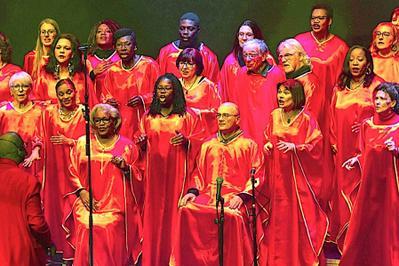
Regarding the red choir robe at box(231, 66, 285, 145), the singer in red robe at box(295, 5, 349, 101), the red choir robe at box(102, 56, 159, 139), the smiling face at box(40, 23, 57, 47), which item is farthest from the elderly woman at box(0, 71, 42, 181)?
the singer in red robe at box(295, 5, 349, 101)

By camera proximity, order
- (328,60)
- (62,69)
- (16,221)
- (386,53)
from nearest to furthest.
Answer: (16,221), (386,53), (328,60), (62,69)

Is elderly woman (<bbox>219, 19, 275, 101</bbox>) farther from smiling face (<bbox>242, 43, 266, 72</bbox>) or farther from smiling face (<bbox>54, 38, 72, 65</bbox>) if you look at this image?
smiling face (<bbox>54, 38, 72, 65</bbox>)

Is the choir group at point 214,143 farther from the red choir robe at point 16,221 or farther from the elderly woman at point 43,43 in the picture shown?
the red choir robe at point 16,221

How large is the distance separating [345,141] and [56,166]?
265cm

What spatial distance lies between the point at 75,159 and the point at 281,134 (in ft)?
6.04

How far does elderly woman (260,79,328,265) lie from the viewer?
8406mm

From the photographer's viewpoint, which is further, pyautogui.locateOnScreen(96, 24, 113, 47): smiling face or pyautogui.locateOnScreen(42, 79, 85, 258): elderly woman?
pyautogui.locateOnScreen(96, 24, 113, 47): smiling face

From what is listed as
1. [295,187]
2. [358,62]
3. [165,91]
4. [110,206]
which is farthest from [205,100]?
[358,62]

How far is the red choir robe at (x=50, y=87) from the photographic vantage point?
9320mm

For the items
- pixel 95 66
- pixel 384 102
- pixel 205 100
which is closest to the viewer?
pixel 384 102

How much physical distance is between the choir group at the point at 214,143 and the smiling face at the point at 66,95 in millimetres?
12

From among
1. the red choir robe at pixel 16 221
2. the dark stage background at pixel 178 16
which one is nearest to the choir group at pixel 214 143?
the dark stage background at pixel 178 16

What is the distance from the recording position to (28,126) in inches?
370

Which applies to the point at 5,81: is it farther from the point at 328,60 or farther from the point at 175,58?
the point at 328,60
